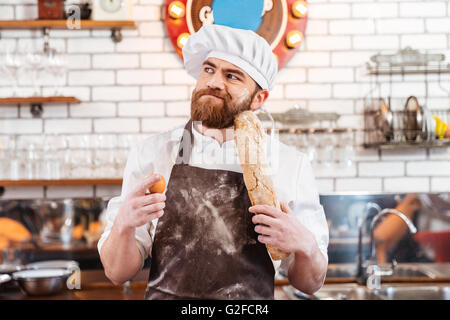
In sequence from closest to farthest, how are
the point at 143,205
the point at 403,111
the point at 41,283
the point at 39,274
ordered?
the point at 143,205 < the point at 41,283 < the point at 39,274 < the point at 403,111

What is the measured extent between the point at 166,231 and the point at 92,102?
3.50ft

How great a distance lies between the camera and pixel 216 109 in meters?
0.79

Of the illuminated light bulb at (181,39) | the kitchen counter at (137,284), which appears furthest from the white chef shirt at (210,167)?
the illuminated light bulb at (181,39)

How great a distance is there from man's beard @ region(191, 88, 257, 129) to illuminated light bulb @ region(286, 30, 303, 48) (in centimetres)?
94

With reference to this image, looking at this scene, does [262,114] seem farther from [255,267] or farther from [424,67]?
[255,267]

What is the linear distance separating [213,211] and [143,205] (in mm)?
162

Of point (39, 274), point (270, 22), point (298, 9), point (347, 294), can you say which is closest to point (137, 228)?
point (39, 274)

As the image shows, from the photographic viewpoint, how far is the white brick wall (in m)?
1.70

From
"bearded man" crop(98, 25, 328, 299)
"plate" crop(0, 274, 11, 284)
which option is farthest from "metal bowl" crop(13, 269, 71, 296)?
"bearded man" crop(98, 25, 328, 299)

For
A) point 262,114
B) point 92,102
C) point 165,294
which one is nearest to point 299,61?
point 262,114

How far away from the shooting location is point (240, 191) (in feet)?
2.66

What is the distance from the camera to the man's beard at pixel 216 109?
78 cm

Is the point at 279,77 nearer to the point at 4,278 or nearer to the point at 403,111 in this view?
the point at 403,111

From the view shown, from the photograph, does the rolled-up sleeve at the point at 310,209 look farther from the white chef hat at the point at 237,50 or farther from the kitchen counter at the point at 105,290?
the kitchen counter at the point at 105,290
